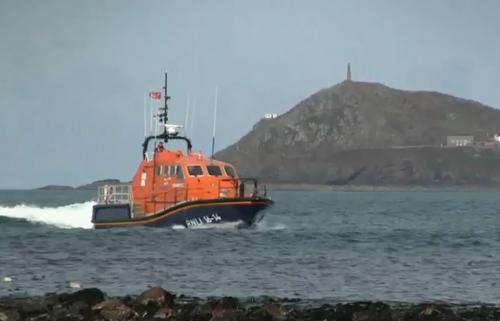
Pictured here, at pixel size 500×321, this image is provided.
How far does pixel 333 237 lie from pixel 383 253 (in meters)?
10.0

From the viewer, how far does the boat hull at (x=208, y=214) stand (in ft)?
143

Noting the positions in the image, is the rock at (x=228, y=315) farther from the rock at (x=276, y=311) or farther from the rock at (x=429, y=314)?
the rock at (x=429, y=314)

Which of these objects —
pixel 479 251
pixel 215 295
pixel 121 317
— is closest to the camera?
pixel 121 317

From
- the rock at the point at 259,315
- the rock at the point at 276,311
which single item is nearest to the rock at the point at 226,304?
the rock at the point at 259,315

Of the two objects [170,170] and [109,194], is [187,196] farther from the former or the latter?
[109,194]

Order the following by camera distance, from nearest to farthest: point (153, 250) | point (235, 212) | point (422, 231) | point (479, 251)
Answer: point (153, 250)
point (479, 251)
point (235, 212)
point (422, 231)

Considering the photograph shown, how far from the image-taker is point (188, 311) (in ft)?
65.3

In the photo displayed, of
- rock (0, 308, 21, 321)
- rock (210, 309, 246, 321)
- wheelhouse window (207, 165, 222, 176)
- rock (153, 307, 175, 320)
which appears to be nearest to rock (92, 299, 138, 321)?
rock (153, 307, 175, 320)

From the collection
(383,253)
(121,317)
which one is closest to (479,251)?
(383,253)

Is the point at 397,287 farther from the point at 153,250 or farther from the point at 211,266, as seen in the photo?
the point at 153,250

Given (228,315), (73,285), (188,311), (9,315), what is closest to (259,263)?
(73,285)

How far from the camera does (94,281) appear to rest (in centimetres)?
2867

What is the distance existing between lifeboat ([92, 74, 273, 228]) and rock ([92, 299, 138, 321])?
23.1 m

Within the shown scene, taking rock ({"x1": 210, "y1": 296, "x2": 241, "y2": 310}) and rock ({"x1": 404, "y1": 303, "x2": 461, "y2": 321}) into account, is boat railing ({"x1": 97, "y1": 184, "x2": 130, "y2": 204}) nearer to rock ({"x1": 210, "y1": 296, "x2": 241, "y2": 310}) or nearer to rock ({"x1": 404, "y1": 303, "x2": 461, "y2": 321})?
rock ({"x1": 210, "y1": 296, "x2": 241, "y2": 310})
